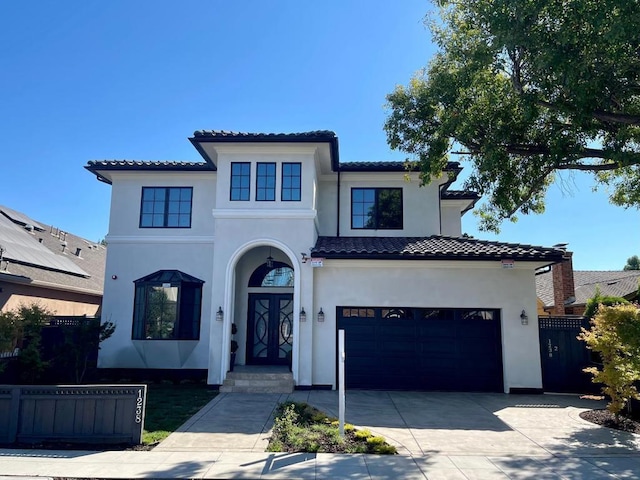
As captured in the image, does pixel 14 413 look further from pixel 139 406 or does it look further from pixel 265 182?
pixel 265 182

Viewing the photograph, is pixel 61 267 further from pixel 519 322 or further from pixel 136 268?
pixel 519 322

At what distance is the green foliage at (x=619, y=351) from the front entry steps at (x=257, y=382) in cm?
743

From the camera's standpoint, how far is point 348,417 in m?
9.05

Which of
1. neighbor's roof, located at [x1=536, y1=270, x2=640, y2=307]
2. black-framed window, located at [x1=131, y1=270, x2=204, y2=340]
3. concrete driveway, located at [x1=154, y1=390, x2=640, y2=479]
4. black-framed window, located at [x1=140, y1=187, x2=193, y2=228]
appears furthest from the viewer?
neighbor's roof, located at [x1=536, y1=270, x2=640, y2=307]

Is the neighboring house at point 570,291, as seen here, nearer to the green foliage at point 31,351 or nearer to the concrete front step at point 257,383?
the concrete front step at point 257,383

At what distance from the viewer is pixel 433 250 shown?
1258cm

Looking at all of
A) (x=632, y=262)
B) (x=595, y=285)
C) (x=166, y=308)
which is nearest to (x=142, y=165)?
(x=166, y=308)

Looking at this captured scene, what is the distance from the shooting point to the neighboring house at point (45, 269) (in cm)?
1402

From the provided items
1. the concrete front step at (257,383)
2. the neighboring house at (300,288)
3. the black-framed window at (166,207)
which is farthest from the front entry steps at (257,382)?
the black-framed window at (166,207)

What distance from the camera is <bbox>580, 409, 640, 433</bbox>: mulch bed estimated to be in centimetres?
854

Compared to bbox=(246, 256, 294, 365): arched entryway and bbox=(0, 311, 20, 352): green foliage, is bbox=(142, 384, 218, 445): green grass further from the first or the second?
bbox=(0, 311, 20, 352): green foliage

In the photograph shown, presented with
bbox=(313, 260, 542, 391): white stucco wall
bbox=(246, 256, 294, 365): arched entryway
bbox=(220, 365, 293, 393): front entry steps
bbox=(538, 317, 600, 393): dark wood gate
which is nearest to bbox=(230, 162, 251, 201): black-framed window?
bbox=(246, 256, 294, 365): arched entryway

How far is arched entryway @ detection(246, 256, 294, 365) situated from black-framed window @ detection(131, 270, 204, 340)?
5.80ft

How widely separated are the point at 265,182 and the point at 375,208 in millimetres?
4098
